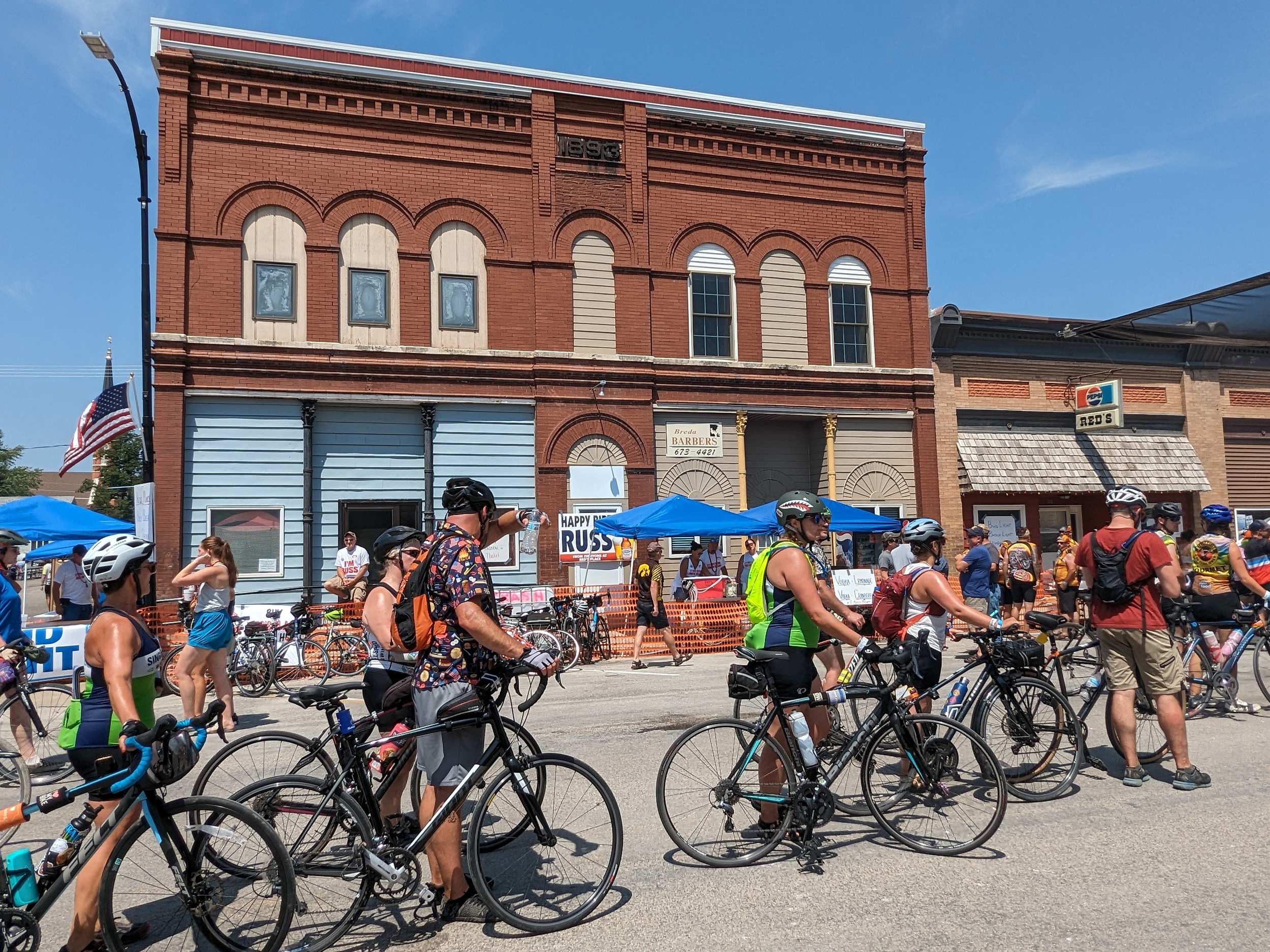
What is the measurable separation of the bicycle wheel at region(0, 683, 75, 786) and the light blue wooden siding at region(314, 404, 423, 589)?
953 cm

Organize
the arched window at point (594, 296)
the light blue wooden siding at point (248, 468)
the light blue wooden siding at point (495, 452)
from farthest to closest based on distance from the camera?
the arched window at point (594, 296) → the light blue wooden siding at point (495, 452) → the light blue wooden siding at point (248, 468)

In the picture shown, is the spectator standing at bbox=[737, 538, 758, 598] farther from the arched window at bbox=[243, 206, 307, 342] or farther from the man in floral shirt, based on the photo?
the man in floral shirt

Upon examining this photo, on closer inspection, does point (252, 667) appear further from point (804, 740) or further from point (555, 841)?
point (804, 740)

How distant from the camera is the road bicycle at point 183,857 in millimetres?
3729

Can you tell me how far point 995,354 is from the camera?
24062 mm

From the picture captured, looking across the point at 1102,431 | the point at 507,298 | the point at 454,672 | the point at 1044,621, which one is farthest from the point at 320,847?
the point at 1102,431

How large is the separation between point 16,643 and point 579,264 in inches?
570

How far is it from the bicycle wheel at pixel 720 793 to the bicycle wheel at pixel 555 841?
561mm

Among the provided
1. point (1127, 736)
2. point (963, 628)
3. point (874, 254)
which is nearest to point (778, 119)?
point (874, 254)

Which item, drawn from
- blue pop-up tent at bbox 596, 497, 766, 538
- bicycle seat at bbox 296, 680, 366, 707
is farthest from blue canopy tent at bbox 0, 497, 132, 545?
bicycle seat at bbox 296, 680, 366, 707

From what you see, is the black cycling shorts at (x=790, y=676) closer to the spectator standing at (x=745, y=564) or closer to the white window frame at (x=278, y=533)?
the spectator standing at (x=745, y=564)

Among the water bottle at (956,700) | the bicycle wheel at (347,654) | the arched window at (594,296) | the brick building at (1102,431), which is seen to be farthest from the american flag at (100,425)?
the brick building at (1102,431)

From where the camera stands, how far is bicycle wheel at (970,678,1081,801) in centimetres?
633

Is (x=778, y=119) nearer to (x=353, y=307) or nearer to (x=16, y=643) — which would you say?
(x=353, y=307)
